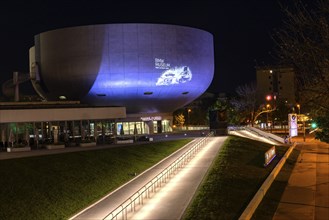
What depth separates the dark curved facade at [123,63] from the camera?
56.9 m

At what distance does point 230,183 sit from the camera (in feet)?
78.5

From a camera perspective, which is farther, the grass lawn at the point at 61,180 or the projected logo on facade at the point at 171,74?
the projected logo on facade at the point at 171,74

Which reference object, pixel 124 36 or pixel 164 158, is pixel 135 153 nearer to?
pixel 164 158

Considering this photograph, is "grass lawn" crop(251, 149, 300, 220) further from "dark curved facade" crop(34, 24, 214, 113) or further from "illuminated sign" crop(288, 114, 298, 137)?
"dark curved facade" crop(34, 24, 214, 113)

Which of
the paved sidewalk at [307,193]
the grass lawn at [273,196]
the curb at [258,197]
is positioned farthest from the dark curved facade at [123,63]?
the curb at [258,197]

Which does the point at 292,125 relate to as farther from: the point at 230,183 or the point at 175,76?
the point at 230,183

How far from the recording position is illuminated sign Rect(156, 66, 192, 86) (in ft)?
191

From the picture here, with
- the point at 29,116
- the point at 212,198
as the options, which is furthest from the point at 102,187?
the point at 29,116

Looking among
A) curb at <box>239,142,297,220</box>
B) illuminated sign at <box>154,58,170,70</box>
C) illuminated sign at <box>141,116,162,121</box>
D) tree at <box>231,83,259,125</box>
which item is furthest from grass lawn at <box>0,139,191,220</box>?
tree at <box>231,83,259,125</box>

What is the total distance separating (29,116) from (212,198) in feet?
68.6

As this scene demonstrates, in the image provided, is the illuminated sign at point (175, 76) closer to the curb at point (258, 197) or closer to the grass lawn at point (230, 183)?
the grass lawn at point (230, 183)

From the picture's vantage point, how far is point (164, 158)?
31.4m

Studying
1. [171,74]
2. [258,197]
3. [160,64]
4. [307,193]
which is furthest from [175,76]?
[258,197]

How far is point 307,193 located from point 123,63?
3762 centimetres
